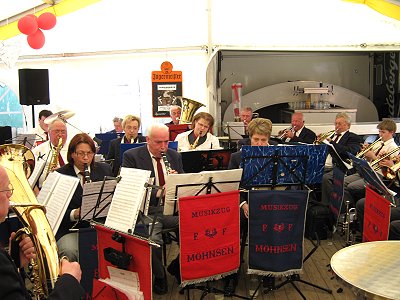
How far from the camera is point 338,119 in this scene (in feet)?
22.7

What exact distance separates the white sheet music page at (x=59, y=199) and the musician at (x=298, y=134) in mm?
4679

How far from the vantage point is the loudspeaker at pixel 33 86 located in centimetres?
925

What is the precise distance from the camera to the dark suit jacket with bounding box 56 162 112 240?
3.88 m

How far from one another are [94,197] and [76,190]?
1.65 feet

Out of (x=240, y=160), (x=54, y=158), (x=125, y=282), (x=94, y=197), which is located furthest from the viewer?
(x=54, y=158)

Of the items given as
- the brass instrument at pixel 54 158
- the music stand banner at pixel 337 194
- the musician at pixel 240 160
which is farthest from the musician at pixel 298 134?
the brass instrument at pixel 54 158

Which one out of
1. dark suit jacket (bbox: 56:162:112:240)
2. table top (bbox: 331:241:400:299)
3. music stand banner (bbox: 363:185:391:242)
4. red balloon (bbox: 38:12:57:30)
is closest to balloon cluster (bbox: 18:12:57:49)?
red balloon (bbox: 38:12:57:30)

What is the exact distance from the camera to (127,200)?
3.23 meters

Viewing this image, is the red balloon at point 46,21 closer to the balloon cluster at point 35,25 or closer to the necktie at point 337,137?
the balloon cluster at point 35,25

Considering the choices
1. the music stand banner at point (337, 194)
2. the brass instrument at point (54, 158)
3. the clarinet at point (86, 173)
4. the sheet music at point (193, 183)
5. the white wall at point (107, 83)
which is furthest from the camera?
the white wall at point (107, 83)

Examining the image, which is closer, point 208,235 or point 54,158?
point 208,235

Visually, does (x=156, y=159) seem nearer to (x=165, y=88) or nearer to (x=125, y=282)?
(x=125, y=282)

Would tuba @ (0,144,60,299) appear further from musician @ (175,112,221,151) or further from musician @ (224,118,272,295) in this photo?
musician @ (175,112,221,151)

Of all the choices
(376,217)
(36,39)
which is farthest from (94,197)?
(36,39)
